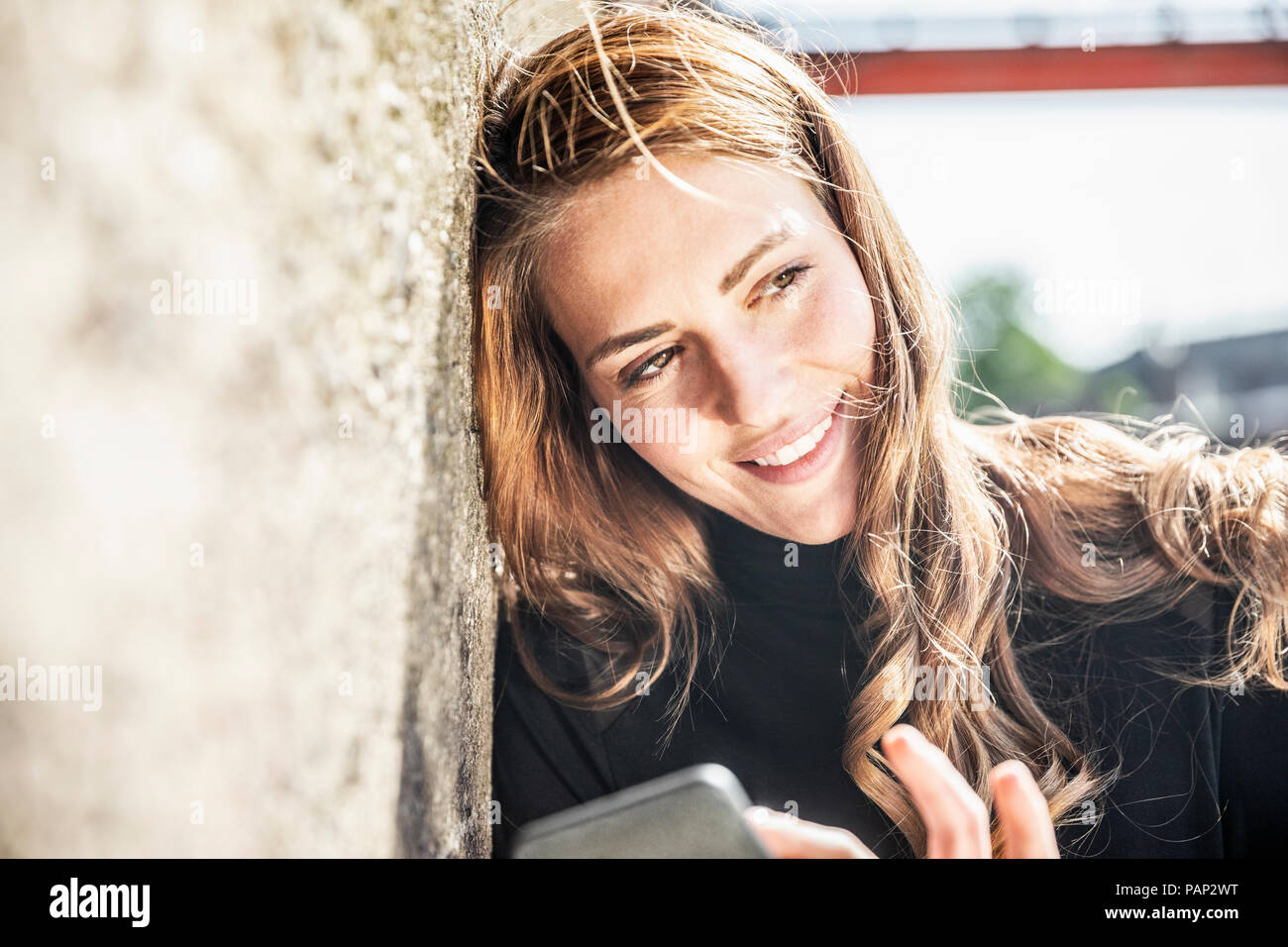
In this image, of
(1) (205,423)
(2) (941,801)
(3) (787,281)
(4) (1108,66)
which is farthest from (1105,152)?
(1) (205,423)

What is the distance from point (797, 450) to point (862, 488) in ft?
0.33

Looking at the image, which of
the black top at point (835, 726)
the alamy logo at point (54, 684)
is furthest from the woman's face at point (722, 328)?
the alamy logo at point (54, 684)

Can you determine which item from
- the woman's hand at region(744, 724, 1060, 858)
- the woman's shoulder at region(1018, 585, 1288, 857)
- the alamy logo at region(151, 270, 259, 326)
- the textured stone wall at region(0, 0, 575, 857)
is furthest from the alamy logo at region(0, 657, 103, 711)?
the woman's shoulder at region(1018, 585, 1288, 857)

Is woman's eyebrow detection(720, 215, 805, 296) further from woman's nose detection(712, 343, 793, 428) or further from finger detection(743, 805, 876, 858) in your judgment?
finger detection(743, 805, 876, 858)

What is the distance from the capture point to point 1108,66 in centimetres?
113

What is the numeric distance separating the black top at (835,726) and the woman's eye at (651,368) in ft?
0.80

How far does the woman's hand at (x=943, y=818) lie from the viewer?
2.60 ft

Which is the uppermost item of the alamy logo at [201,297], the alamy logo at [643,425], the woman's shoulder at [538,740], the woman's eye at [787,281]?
the woman's eye at [787,281]

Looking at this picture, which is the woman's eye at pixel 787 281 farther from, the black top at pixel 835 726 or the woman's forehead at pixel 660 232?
the black top at pixel 835 726

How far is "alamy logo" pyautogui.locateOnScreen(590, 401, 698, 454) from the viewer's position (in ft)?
2.93
